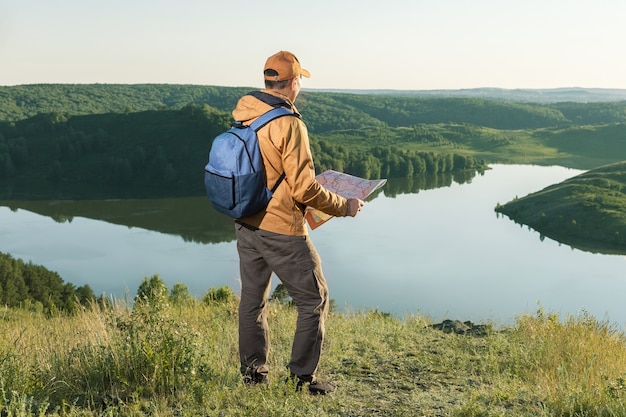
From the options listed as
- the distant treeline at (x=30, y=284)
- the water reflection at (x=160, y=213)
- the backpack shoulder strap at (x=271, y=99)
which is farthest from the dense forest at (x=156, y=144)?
the backpack shoulder strap at (x=271, y=99)

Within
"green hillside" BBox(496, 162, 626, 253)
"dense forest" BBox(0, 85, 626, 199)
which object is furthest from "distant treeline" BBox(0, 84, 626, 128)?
"green hillside" BBox(496, 162, 626, 253)

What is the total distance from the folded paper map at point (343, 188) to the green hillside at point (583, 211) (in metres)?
53.5

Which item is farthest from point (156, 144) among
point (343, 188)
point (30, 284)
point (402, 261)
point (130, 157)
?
point (343, 188)

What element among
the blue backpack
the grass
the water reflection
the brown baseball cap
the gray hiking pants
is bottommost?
the water reflection

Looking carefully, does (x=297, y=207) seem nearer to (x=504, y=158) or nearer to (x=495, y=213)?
(x=495, y=213)

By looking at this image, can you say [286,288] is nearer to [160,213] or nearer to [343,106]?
[160,213]

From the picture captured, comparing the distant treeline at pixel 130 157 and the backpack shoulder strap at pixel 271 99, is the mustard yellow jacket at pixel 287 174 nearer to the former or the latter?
the backpack shoulder strap at pixel 271 99

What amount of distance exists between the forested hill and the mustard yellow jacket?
14881 centimetres

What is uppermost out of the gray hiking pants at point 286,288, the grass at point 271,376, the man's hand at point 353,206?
the man's hand at point 353,206

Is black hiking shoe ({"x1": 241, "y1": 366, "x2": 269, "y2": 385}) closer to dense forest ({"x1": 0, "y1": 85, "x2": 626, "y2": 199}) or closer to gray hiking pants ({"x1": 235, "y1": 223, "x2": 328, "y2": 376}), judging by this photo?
gray hiking pants ({"x1": 235, "y1": 223, "x2": 328, "y2": 376})

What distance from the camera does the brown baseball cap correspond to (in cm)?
322

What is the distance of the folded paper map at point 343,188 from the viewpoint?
3.57m

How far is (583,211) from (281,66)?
59799 millimetres

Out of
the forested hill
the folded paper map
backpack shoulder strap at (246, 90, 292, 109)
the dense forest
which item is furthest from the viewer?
the forested hill
